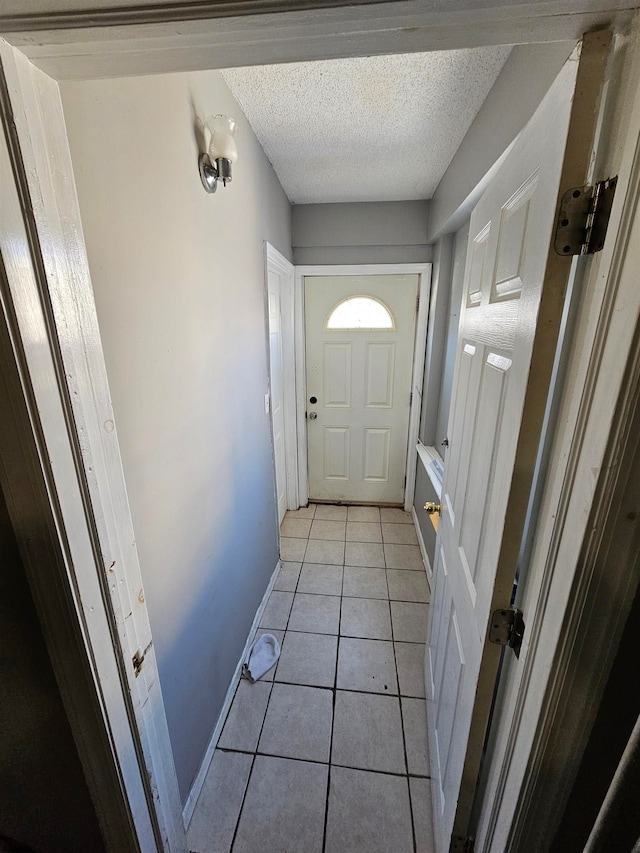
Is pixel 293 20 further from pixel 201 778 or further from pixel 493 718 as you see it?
pixel 201 778

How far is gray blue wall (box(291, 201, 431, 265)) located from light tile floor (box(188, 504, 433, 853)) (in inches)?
90.7

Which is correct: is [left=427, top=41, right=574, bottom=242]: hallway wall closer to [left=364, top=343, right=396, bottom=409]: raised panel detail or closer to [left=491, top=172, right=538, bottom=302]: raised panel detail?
[left=491, top=172, right=538, bottom=302]: raised panel detail

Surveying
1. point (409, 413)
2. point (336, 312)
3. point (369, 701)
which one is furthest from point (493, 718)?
point (336, 312)

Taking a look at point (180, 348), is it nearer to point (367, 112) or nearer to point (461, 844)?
point (367, 112)

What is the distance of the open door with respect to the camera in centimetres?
56

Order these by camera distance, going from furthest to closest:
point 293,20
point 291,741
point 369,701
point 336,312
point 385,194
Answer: point 336,312
point 385,194
point 369,701
point 291,741
point 293,20

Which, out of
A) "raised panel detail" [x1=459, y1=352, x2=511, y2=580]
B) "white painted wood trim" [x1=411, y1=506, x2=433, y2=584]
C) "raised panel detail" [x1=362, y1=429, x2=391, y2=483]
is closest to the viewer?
"raised panel detail" [x1=459, y1=352, x2=511, y2=580]

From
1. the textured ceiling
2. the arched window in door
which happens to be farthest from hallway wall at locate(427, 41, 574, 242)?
the arched window in door

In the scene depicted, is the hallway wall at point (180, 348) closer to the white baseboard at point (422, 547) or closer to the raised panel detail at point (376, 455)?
the white baseboard at point (422, 547)

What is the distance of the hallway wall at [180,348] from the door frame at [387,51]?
21cm

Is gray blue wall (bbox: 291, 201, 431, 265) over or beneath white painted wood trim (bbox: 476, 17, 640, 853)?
over

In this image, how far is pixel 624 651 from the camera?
53 centimetres

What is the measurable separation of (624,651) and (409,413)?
249 cm

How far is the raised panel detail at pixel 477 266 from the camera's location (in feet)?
3.32
